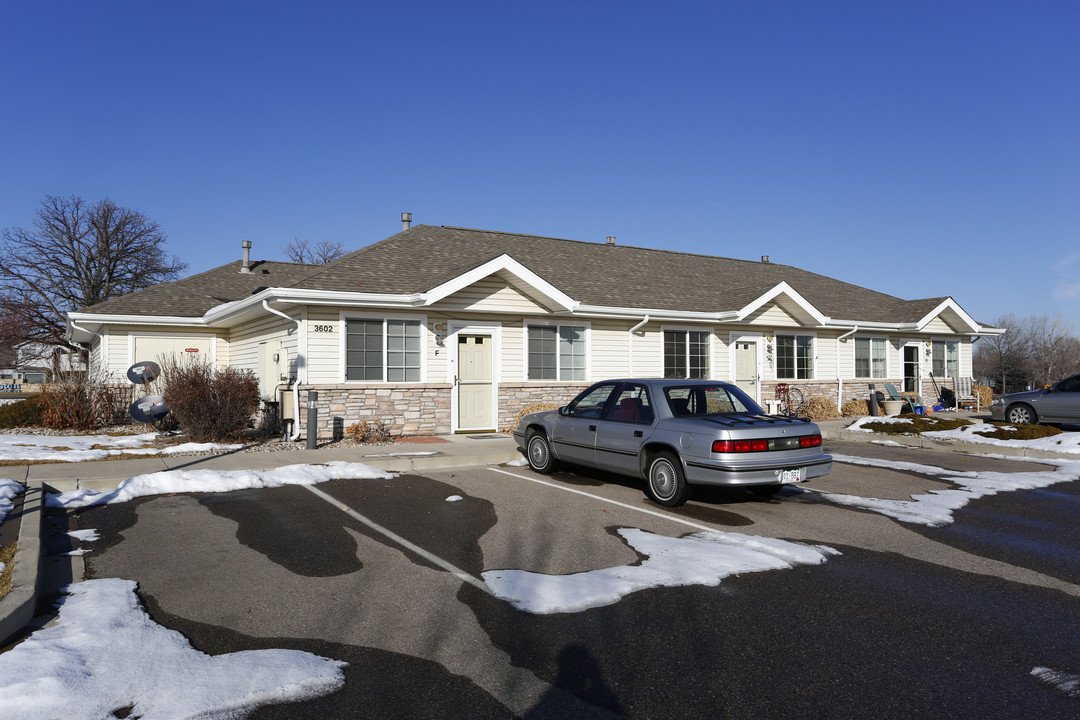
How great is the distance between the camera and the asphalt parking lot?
3584 mm

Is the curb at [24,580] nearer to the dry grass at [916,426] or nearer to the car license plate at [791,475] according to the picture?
the car license plate at [791,475]

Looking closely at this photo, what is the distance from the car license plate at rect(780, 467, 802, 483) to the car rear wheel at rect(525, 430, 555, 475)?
3.60m

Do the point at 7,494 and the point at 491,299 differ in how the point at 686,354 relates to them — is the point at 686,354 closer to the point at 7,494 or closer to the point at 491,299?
the point at 491,299

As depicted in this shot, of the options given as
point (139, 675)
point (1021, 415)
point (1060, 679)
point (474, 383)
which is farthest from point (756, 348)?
point (139, 675)

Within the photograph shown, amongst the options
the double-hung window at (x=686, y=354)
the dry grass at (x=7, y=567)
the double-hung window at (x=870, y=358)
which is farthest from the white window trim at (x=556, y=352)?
the dry grass at (x=7, y=567)

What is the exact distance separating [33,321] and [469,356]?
107 ft

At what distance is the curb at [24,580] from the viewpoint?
4.23 metres

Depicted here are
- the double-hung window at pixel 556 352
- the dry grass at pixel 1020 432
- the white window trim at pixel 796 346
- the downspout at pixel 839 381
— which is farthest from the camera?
the downspout at pixel 839 381

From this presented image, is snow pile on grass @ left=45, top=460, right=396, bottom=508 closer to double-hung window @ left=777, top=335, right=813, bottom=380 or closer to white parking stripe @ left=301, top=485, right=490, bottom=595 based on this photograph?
white parking stripe @ left=301, top=485, right=490, bottom=595

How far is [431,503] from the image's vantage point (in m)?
8.55

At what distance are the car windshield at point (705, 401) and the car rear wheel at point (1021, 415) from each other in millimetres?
12450

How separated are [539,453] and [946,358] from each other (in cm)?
1996

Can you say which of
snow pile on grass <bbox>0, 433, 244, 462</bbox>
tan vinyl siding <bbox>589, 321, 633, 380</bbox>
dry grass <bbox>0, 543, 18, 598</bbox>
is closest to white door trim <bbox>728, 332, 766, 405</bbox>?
tan vinyl siding <bbox>589, 321, 633, 380</bbox>

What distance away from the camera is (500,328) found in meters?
16.1
